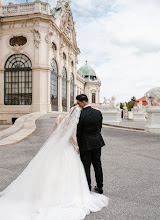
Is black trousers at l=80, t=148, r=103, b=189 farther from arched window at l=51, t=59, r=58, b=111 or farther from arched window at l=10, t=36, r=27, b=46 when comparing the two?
arched window at l=10, t=36, r=27, b=46

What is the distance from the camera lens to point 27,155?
688 centimetres

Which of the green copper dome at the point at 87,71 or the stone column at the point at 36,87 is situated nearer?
the stone column at the point at 36,87

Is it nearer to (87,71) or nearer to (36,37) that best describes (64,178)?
(36,37)

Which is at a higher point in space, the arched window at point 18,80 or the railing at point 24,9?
the railing at point 24,9

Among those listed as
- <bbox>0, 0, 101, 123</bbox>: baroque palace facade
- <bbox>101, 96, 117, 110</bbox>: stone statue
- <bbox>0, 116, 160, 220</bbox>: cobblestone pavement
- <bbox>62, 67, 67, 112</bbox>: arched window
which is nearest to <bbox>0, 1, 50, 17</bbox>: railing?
<bbox>0, 0, 101, 123</bbox>: baroque palace facade

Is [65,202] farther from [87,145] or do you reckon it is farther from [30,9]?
[30,9]

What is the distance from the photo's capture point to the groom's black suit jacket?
11.9 ft

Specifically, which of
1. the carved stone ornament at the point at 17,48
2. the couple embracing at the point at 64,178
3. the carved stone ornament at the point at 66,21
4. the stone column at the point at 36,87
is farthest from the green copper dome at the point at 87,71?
the couple embracing at the point at 64,178

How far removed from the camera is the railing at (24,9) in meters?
29.2

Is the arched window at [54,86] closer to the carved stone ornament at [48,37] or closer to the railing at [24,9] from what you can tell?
the carved stone ornament at [48,37]

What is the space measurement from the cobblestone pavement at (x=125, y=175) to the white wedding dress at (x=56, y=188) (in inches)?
12.3

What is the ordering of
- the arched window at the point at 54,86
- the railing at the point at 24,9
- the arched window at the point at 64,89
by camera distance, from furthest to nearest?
the arched window at the point at 64,89 → the arched window at the point at 54,86 → the railing at the point at 24,9

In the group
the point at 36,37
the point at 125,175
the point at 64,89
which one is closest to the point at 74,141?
the point at 125,175

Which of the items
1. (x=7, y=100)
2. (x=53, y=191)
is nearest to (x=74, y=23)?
(x=7, y=100)
